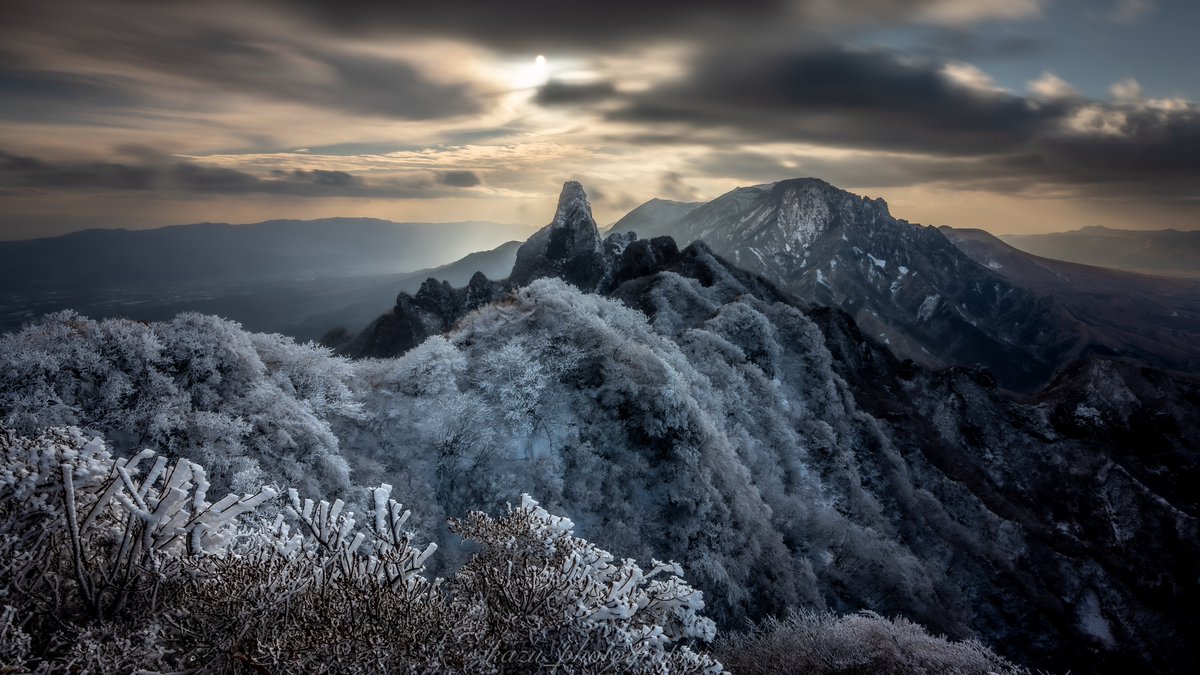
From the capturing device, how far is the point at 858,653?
18625 millimetres

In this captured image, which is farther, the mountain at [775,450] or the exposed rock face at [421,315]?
the exposed rock face at [421,315]

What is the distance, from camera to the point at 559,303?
36.6 m

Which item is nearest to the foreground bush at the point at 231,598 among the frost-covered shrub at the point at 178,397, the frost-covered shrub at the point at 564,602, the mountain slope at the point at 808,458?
the frost-covered shrub at the point at 564,602

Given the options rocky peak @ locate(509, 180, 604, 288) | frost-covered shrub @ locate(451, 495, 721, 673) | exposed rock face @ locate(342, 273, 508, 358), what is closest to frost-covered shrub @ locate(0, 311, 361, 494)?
frost-covered shrub @ locate(451, 495, 721, 673)

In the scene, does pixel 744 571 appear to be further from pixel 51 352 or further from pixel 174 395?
pixel 51 352

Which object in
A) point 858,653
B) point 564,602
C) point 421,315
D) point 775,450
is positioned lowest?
point 775,450

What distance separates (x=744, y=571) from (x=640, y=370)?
469 inches

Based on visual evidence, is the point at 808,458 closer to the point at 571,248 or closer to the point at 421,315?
the point at 421,315

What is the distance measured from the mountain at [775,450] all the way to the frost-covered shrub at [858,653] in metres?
5.59

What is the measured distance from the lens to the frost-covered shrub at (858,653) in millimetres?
17859

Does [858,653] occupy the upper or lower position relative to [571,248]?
lower

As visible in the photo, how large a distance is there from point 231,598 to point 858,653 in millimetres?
18743

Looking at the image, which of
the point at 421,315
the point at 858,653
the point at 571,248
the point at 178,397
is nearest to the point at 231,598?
the point at 178,397

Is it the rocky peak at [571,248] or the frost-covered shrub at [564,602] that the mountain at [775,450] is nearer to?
the frost-covered shrub at [564,602]
